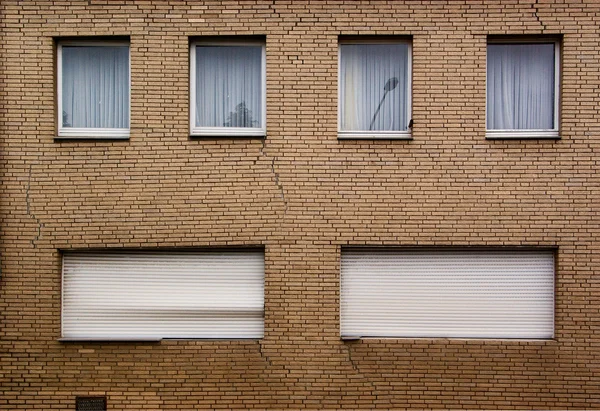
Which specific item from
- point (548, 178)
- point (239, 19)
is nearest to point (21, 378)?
point (239, 19)

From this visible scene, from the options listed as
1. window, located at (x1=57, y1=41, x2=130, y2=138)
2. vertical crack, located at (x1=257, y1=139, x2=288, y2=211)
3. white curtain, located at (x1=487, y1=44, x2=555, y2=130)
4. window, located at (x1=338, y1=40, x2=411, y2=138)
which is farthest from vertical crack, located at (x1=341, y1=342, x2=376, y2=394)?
window, located at (x1=57, y1=41, x2=130, y2=138)

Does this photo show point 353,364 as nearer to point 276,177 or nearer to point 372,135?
point 276,177

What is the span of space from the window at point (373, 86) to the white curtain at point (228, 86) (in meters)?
1.17

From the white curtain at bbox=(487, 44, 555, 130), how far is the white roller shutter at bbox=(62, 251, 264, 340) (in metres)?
3.75

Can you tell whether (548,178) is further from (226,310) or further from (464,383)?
(226,310)

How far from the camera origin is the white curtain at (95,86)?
302 inches

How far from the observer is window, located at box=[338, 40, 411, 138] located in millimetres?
7605

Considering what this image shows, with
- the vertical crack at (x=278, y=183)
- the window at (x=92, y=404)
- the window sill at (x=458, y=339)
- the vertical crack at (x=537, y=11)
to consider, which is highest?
the vertical crack at (x=537, y=11)

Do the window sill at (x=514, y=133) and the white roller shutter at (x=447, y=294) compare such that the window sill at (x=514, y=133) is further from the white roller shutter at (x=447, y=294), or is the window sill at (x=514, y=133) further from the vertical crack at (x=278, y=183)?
the vertical crack at (x=278, y=183)

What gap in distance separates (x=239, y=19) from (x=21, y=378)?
5.43 m

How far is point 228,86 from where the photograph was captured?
25.2ft

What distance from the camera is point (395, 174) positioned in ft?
24.1

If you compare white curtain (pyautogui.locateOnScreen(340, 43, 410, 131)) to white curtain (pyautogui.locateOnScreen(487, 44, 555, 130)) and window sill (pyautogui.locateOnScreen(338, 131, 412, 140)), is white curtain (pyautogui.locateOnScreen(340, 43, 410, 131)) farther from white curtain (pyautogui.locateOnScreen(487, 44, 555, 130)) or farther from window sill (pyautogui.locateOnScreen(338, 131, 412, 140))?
white curtain (pyautogui.locateOnScreen(487, 44, 555, 130))

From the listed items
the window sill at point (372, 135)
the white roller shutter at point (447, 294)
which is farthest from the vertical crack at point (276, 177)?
the white roller shutter at point (447, 294)
